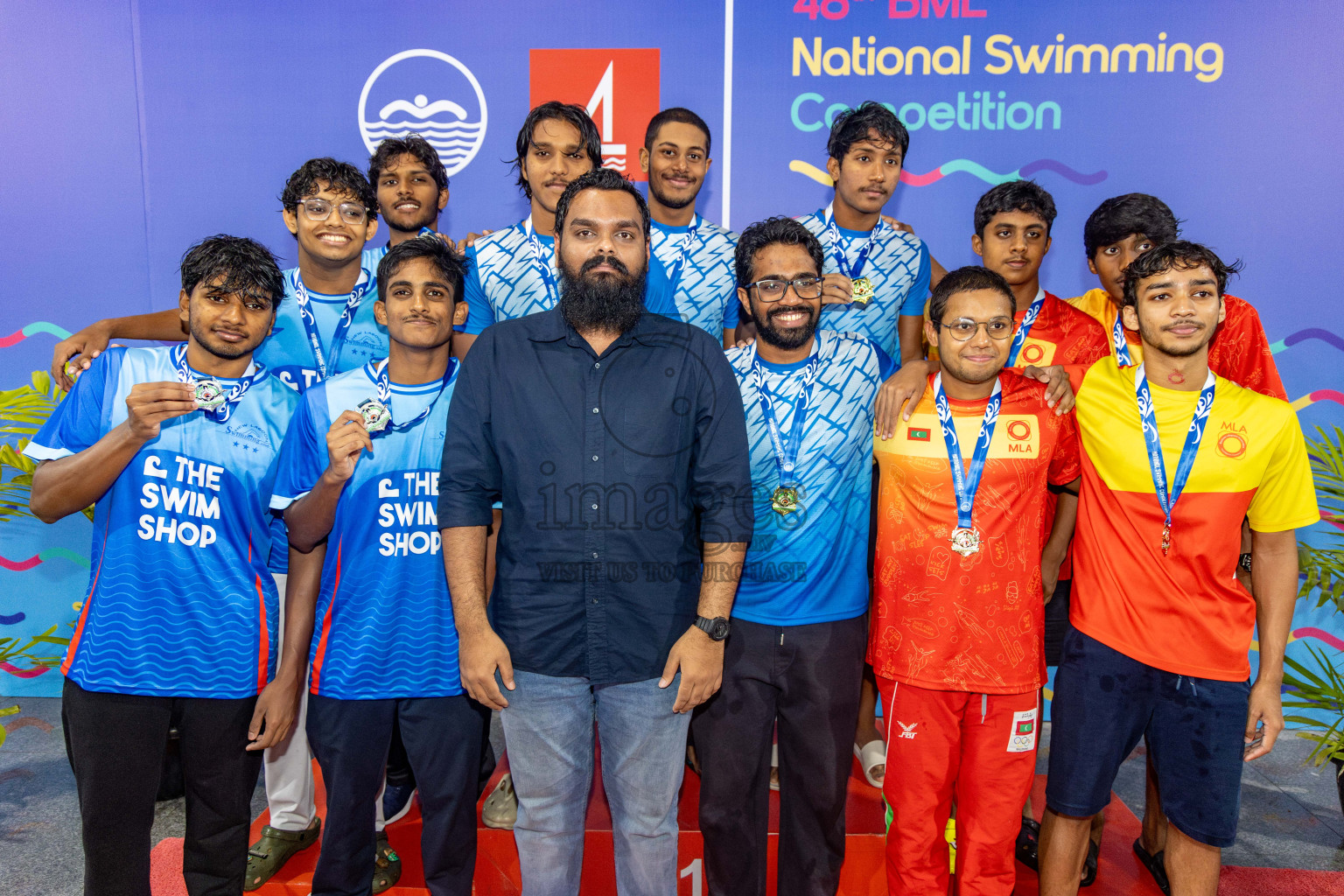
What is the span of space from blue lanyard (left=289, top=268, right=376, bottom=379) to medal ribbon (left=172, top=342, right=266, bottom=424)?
1.48 ft

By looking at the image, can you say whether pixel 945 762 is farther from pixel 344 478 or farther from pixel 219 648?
pixel 219 648

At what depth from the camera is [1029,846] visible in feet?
9.45

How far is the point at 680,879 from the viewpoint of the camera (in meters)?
2.78

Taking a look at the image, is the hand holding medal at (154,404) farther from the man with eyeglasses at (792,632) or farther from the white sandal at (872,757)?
the white sandal at (872,757)

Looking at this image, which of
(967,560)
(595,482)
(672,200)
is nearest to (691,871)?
(967,560)

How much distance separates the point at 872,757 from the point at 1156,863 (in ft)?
3.39

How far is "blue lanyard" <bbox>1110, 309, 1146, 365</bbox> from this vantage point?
2527 millimetres

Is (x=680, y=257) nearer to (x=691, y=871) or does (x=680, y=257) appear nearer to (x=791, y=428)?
(x=791, y=428)

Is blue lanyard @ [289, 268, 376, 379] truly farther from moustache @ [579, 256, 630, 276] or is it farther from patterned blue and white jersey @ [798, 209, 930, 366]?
patterned blue and white jersey @ [798, 209, 930, 366]

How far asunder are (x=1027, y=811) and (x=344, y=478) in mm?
2739

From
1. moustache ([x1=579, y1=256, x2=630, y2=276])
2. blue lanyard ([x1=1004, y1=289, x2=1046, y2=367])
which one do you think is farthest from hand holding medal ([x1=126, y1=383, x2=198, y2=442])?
blue lanyard ([x1=1004, y1=289, x2=1046, y2=367])

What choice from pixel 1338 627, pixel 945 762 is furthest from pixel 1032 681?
pixel 1338 627

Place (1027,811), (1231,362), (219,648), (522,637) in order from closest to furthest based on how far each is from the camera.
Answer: (522,637), (219,648), (1231,362), (1027,811)

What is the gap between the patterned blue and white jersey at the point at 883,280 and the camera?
9.70 ft
